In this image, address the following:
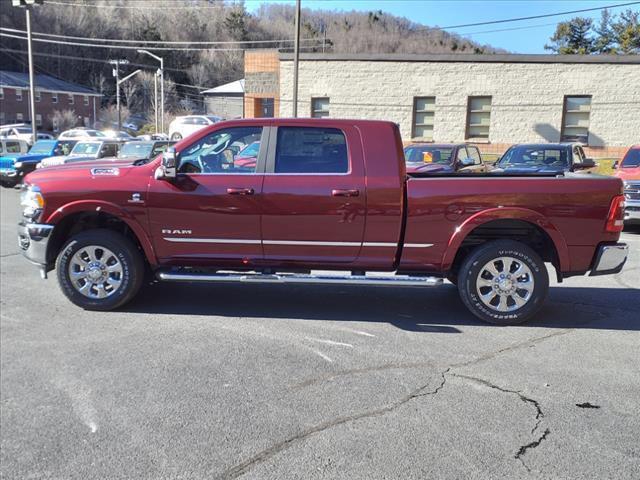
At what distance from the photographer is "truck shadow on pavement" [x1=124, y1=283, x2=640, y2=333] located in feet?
18.1

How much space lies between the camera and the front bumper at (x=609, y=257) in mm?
5207

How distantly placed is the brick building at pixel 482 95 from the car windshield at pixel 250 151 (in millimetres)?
19914

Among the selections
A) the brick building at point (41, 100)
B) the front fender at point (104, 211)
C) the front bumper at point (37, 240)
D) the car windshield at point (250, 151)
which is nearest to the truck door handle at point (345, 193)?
the car windshield at point (250, 151)

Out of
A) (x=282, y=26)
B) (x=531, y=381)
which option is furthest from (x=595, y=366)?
(x=282, y=26)

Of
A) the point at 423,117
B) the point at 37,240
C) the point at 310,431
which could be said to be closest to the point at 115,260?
the point at 37,240

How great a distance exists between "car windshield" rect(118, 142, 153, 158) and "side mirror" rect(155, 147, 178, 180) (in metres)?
13.3

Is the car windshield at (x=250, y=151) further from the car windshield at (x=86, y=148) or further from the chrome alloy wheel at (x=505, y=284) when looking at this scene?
the car windshield at (x=86, y=148)

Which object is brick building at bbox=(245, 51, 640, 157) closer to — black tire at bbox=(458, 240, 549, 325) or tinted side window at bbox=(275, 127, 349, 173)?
black tire at bbox=(458, 240, 549, 325)

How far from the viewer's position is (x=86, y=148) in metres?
19.7

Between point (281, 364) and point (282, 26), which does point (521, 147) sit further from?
point (282, 26)

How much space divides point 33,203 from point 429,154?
9.84m

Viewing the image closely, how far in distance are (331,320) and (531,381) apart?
6.71 feet

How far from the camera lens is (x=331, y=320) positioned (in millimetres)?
5500

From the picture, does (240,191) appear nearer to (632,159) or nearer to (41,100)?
(632,159)
